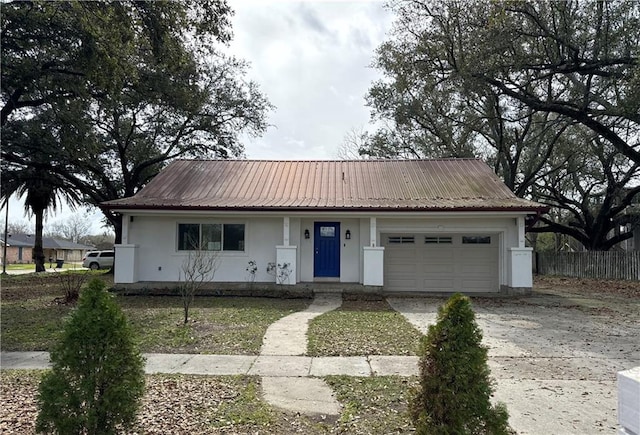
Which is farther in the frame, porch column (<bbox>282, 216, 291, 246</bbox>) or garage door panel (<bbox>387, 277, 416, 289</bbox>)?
garage door panel (<bbox>387, 277, 416, 289</bbox>)

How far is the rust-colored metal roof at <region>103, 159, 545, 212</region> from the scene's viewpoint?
543 inches

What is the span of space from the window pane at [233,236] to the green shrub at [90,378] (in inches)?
443

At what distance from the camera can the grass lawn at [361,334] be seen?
7000 mm

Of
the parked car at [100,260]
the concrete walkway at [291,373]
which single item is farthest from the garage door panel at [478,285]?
the parked car at [100,260]

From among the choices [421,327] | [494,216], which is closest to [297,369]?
[421,327]

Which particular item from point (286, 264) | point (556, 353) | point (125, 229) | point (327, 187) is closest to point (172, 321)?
point (286, 264)

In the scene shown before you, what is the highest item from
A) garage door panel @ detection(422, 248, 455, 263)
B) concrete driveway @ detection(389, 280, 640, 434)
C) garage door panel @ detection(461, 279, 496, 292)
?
garage door panel @ detection(422, 248, 455, 263)

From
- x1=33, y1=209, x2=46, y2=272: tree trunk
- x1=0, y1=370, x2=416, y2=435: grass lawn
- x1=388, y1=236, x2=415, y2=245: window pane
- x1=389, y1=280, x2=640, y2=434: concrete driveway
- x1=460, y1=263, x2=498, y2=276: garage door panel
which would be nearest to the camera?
x1=0, y1=370, x2=416, y2=435: grass lawn

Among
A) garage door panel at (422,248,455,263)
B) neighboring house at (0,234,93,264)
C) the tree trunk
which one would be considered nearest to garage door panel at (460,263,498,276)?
garage door panel at (422,248,455,263)

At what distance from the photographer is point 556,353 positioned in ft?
23.0

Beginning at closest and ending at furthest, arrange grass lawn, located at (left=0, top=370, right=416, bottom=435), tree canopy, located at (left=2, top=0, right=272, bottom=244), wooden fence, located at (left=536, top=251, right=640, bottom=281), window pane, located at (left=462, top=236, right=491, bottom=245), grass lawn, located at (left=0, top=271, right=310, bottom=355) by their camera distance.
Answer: grass lawn, located at (left=0, top=370, right=416, bottom=435)
grass lawn, located at (left=0, top=271, right=310, bottom=355)
tree canopy, located at (left=2, top=0, right=272, bottom=244)
window pane, located at (left=462, top=236, right=491, bottom=245)
wooden fence, located at (left=536, top=251, right=640, bottom=281)

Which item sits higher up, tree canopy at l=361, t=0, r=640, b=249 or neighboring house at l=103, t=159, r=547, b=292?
tree canopy at l=361, t=0, r=640, b=249

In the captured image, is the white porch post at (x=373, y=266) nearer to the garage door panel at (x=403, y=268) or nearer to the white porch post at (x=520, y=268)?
the garage door panel at (x=403, y=268)

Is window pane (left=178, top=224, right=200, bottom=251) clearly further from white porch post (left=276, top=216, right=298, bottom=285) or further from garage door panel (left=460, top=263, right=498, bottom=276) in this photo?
garage door panel (left=460, top=263, right=498, bottom=276)
